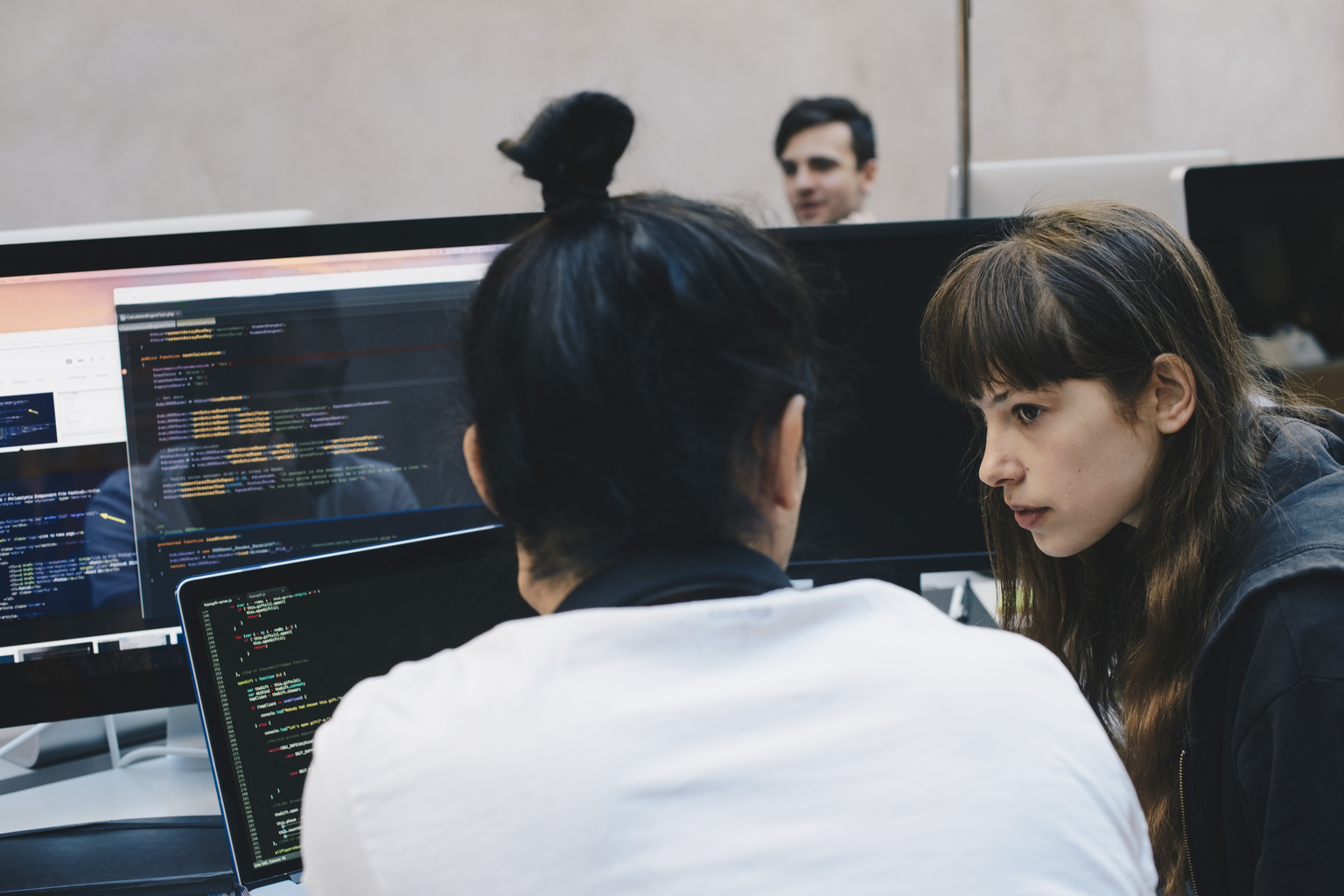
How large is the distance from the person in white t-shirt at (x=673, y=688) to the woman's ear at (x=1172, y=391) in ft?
1.26

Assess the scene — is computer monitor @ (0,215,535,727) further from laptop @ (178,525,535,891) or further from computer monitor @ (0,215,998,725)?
laptop @ (178,525,535,891)

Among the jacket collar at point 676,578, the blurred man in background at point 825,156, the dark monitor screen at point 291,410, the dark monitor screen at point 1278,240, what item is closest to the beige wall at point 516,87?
the blurred man in background at point 825,156

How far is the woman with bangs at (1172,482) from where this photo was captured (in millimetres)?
689

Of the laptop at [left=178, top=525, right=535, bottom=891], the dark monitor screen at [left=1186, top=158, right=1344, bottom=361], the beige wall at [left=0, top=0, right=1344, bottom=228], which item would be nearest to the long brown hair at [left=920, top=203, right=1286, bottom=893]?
the laptop at [left=178, top=525, right=535, bottom=891]

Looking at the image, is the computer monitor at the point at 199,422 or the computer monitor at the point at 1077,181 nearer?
the computer monitor at the point at 199,422

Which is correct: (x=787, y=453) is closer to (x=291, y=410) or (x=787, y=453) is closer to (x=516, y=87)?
(x=291, y=410)

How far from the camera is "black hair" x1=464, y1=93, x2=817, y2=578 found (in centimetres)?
48

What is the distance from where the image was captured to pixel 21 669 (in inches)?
35.2

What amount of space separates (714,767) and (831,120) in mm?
2635

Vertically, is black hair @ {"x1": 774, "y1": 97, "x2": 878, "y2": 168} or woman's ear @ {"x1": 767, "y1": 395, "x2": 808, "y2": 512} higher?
black hair @ {"x1": 774, "y1": 97, "x2": 878, "y2": 168}

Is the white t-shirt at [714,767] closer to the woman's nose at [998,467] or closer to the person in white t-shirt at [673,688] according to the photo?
the person in white t-shirt at [673,688]

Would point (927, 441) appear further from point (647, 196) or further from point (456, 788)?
point (456, 788)

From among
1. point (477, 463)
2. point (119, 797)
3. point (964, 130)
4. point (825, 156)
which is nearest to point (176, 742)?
point (119, 797)

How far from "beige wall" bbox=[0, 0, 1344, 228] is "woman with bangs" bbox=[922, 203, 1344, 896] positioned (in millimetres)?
1742
